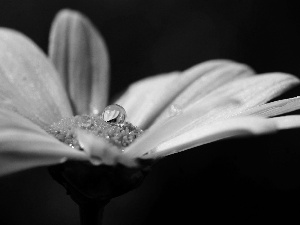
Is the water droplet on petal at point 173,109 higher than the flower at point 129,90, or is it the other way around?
the flower at point 129,90

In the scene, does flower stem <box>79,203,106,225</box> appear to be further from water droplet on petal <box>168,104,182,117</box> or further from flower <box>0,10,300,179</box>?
water droplet on petal <box>168,104,182,117</box>

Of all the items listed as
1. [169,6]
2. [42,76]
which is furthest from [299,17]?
[42,76]

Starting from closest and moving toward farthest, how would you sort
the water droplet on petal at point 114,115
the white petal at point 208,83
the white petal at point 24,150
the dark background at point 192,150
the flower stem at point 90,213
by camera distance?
the white petal at point 24,150 → the flower stem at point 90,213 → the water droplet on petal at point 114,115 → the white petal at point 208,83 → the dark background at point 192,150

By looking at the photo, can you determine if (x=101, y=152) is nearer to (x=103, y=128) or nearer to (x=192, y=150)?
(x=103, y=128)

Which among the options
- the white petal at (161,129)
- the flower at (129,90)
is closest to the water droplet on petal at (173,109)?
the flower at (129,90)

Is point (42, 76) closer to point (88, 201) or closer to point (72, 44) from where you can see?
point (72, 44)

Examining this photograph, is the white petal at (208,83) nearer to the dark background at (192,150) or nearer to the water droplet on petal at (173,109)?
the water droplet on petal at (173,109)

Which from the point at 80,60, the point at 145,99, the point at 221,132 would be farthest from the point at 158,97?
the point at 221,132
